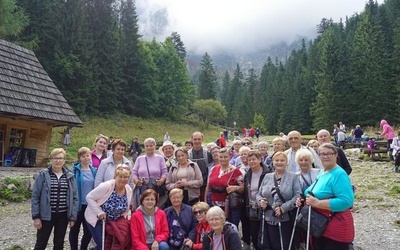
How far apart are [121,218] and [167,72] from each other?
49647 millimetres

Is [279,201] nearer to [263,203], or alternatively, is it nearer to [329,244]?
[263,203]

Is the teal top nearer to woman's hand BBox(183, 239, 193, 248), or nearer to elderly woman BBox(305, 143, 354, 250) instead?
elderly woman BBox(305, 143, 354, 250)

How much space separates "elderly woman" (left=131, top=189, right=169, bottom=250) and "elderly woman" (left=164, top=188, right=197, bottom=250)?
0.12 meters

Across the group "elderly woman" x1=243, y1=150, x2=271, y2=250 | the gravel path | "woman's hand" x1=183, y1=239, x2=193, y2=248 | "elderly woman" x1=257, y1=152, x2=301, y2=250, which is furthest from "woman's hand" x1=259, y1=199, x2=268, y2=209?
the gravel path

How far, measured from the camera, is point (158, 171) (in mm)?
5957

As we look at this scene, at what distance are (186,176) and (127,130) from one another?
3163 centimetres

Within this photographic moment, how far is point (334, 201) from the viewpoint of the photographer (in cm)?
365

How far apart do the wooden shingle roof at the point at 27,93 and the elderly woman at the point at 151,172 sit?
927cm

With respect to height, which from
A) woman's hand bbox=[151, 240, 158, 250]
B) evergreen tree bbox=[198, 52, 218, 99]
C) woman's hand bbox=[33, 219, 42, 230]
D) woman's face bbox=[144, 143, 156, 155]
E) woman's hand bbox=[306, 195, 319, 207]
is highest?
evergreen tree bbox=[198, 52, 218, 99]

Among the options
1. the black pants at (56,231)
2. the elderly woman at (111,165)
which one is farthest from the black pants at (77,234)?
the elderly woman at (111,165)

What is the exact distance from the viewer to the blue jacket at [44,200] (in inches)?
189

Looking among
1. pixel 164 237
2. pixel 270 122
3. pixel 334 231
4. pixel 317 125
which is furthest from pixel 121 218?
pixel 270 122

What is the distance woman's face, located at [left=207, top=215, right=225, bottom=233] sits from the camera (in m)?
4.42

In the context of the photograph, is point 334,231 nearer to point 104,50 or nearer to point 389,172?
point 389,172
